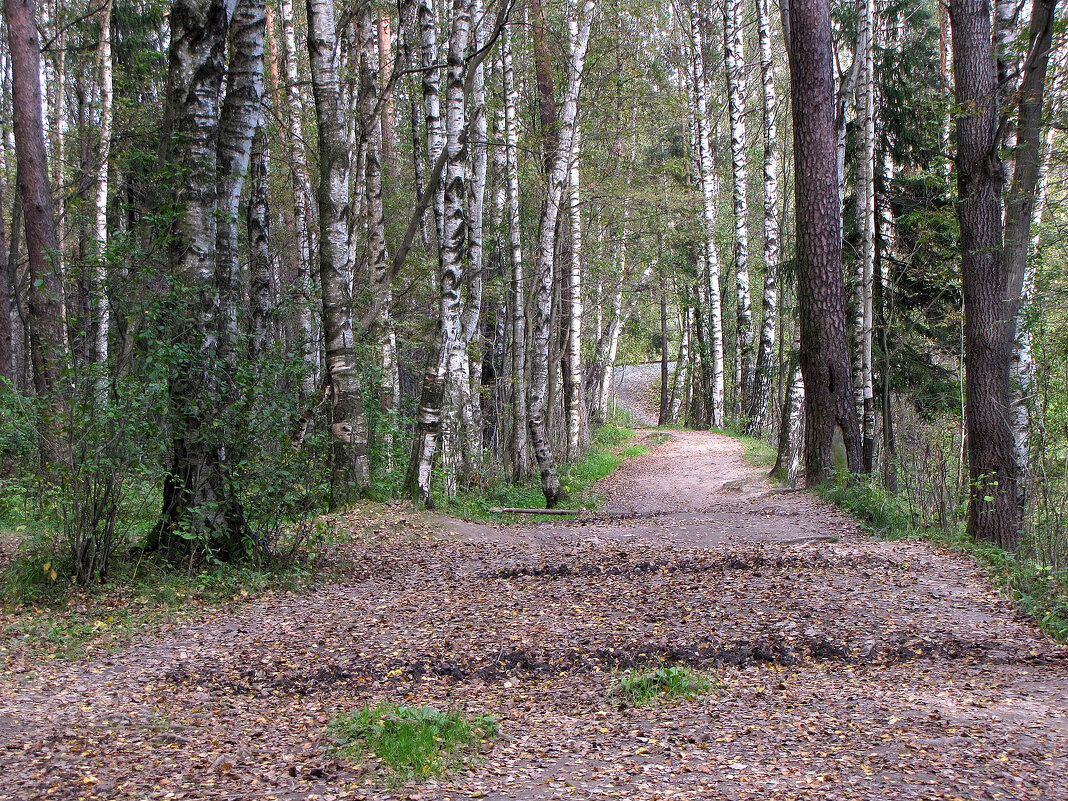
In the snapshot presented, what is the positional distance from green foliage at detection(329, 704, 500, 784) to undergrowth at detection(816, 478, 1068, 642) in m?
4.15

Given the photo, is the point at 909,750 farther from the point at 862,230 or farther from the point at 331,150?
the point at 862,230

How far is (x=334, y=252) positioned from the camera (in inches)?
378

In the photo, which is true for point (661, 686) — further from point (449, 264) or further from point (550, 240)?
point (550, 240)

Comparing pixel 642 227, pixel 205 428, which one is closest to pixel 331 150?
pixel 205 428

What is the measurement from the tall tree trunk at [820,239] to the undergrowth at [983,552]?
1085mm

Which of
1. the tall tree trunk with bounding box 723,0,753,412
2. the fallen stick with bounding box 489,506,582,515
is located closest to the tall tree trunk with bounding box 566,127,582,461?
the fallen stick with bounding box 489,506,582,515

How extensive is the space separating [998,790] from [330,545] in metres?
6.58

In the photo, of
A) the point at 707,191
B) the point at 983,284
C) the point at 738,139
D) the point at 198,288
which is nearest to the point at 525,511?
the point at 198,288

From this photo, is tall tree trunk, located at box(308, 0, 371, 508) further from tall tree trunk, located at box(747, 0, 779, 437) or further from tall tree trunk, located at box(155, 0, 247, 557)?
tall tree trunk, located at box(747, 0, 779, 437)

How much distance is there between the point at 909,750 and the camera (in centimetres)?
370

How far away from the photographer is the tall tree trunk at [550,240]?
12.0m

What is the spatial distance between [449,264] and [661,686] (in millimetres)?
7011

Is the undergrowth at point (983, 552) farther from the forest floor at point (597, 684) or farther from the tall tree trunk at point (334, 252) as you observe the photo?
the tall tree trunk at point (334, 252)

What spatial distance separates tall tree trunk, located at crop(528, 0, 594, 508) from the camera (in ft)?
39.4
